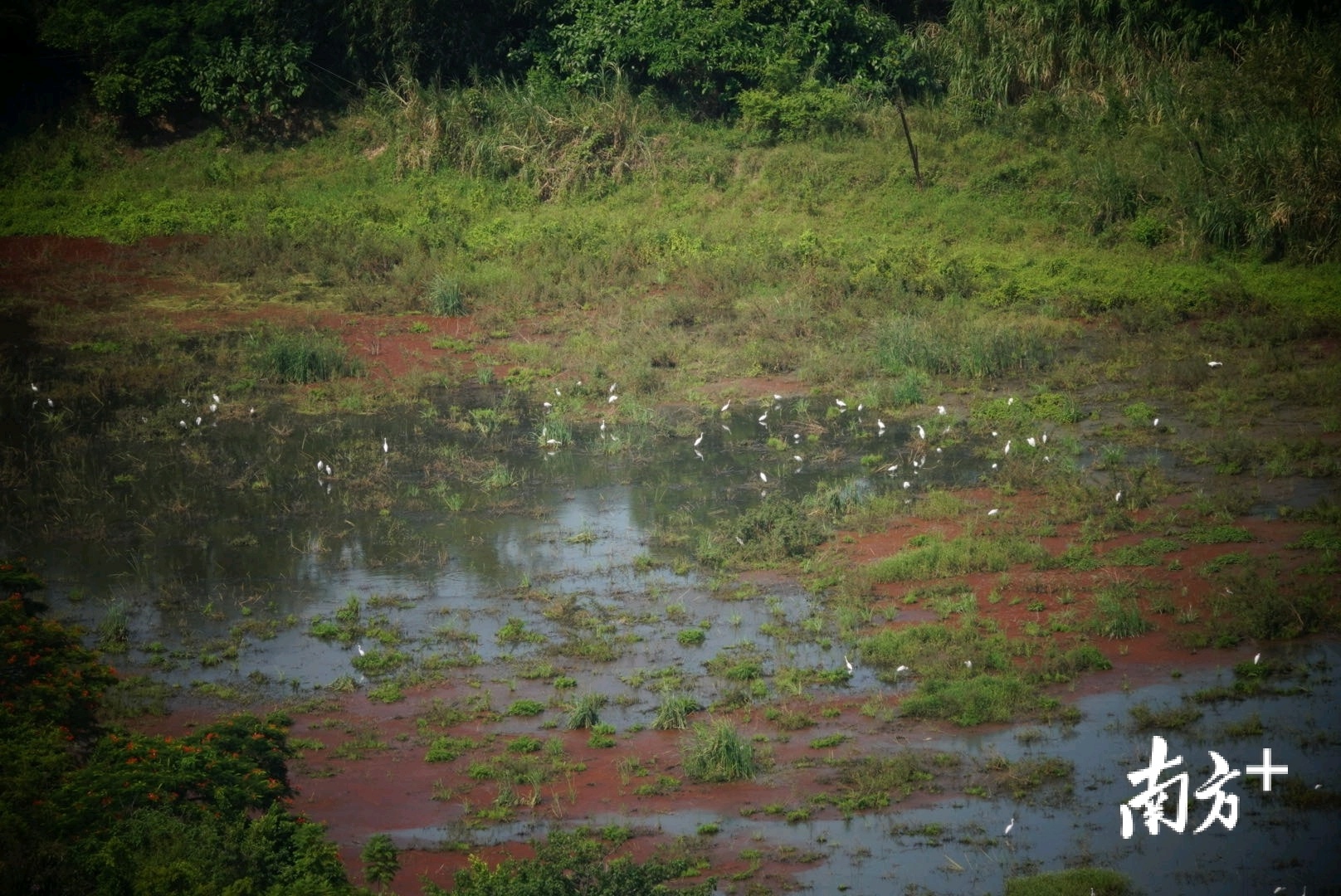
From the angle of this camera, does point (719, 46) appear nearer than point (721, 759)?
No

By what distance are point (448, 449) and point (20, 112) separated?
15478 millimetres

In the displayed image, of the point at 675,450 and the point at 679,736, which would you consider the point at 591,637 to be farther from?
the point at 675,450

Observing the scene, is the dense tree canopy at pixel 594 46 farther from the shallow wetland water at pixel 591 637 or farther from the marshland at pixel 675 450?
the shallow wetland water at pixel 591 637

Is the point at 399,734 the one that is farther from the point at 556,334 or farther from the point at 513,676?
the point at 556,334

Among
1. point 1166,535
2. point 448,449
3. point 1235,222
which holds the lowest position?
point 448,449

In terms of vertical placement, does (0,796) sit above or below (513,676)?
above

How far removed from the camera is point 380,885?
7902 mm

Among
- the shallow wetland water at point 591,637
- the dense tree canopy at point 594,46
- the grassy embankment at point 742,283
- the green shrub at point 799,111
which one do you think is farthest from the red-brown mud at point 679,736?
the dense tree canopy at point 594,46

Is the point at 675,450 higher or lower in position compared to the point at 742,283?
lower

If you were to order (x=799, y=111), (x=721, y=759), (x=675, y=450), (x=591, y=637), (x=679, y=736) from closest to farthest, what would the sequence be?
1. (x=721, y=759)
2. (x=679, y=736)
3. (x=591, y=637)
4. (x=675, y=450)
5. (x=799, y=111)

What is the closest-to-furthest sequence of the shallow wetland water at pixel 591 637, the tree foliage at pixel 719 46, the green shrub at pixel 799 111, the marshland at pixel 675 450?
the shallow wetland water at pixel 591 637, the marshland at pixel 675 450, the green shrub at pixel 799 111, the tree foliage at pixel 719 46

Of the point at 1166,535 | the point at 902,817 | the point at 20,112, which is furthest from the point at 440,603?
the point at 20,112

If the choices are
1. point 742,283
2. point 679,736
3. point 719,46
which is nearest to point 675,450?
point 742,283

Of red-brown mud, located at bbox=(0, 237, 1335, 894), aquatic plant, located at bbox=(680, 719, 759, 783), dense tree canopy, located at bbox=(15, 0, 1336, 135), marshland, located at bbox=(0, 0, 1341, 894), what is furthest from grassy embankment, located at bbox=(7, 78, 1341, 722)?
aquatic plant, located at bbox=(680, 719, 759, 783)
